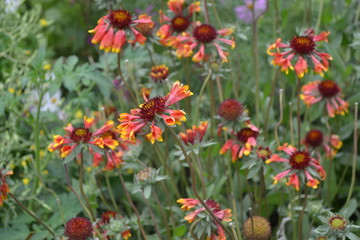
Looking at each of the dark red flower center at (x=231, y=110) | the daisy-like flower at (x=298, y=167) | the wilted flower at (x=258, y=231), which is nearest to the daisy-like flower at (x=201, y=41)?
the dark red flower center at (x=231, y=110)

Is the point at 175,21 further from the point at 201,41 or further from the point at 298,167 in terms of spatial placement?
the point at 298,167

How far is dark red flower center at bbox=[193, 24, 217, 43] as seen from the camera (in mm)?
1263

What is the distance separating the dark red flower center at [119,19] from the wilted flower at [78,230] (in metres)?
0.39

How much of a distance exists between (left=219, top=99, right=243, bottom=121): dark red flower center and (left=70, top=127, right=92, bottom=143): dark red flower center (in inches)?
12.8

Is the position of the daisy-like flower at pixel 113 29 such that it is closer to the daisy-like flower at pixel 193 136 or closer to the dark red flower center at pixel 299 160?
the daisy-like flower at pixel 193 136

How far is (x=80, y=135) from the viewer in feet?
3.41

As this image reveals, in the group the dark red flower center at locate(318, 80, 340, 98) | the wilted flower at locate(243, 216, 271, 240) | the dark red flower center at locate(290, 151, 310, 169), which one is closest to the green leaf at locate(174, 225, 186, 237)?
the wilted flower at locate(243, 216, 271, 240)

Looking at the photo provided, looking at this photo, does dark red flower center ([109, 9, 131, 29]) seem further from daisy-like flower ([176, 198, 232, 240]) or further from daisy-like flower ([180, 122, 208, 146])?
daisy-like flower ([176, 198, 232, 240])

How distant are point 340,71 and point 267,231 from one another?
79 cm

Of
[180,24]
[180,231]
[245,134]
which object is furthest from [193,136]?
[180,24]

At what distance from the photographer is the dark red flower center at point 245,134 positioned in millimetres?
1178

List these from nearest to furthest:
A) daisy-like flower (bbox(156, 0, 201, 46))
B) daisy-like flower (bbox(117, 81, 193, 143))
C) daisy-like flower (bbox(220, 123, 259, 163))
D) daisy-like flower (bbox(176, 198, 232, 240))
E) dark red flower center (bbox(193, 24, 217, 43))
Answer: daisy-like flower (bbox(117, 81, 193, 143)) → daisy-like flower (bbox(176, 198, 232, 240)) → daisy-like flower (bbox(220, 123, 259, 163)) → dark red flower center (bbox(193, 24, 217, 43)) → daisy-like flower (bbox(156, 0, 201, 46))

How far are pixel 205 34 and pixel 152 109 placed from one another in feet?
1.55

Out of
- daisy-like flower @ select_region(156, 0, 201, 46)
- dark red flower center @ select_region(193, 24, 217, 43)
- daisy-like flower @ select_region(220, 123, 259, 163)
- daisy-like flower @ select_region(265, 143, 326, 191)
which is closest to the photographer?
daisy-like flower @ select_region(265, 143, 326, 191)
